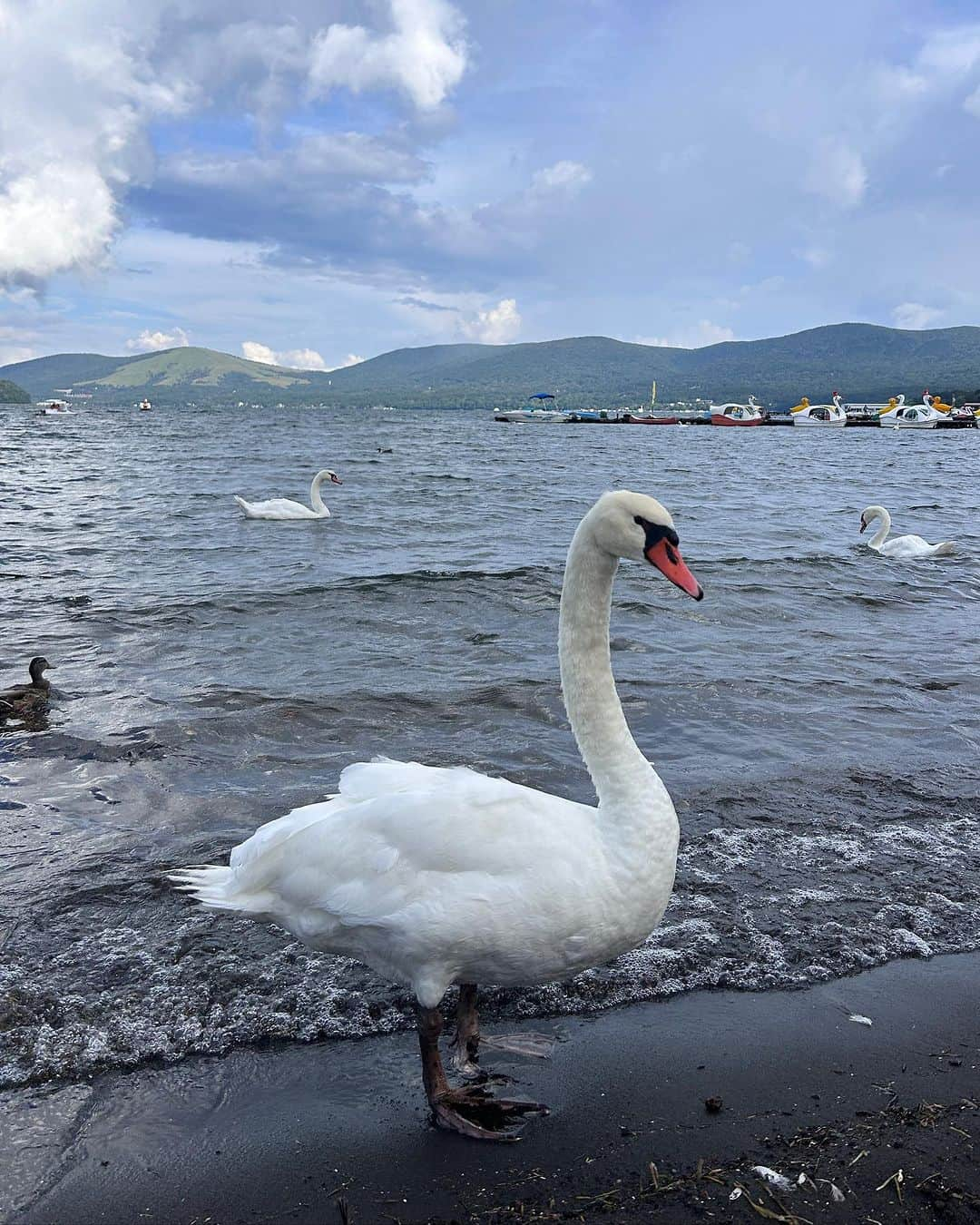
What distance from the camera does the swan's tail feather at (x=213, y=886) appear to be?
12.8 feet

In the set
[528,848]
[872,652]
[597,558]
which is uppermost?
[597,558]

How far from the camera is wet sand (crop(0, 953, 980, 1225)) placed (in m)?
3.00

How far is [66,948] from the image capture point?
4.63 meters

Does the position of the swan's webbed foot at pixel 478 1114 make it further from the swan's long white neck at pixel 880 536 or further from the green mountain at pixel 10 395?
the green mountain at pixel 10 395

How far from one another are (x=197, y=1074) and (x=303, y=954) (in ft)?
3.19

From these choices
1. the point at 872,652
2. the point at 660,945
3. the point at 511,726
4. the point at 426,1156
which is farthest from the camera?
the point at 872,652

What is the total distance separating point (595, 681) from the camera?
396 centimetres

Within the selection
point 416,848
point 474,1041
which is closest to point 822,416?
point 474,1041

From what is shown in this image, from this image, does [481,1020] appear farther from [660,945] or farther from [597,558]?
[597,558]

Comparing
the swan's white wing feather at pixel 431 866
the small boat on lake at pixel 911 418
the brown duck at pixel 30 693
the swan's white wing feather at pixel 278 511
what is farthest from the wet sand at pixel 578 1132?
the small boat on lake at pixel 911 418

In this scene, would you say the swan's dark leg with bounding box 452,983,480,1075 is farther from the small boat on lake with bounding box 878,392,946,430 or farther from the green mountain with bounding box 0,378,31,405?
the green mountain with bounding box 0,378,31,405

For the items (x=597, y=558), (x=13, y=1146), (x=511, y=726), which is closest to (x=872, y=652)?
(x=511, y=726)

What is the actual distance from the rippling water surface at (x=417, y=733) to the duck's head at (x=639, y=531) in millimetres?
1911

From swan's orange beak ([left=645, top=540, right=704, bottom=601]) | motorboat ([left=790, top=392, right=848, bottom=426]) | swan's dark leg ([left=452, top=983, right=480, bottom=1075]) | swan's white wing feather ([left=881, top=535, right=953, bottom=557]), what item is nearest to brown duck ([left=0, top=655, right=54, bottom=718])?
swan's dark leg ([left=452, top=983, right=480, bottom=1075])
